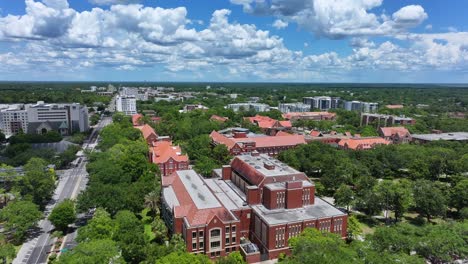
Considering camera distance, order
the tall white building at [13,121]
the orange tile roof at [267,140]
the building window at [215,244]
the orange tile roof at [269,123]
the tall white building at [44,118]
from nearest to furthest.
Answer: the building window at [215,244], the orange tile roof at [267,140], the tall white building at [13,121], the tall white building at [44,118], the orange tile roof at [269,123]

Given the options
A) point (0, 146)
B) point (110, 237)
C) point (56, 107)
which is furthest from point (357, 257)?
point (56, 107)

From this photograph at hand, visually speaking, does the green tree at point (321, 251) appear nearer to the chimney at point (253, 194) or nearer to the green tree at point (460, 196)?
the chimney at point (253, 194)

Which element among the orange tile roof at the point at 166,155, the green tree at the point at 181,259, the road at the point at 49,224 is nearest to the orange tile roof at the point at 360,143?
the orange tile roof at the point at 166,155

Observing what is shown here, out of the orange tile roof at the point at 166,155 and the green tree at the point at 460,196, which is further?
the orange tile roof at the point at 166,155

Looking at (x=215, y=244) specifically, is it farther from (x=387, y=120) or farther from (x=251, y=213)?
(x=387, y=120)

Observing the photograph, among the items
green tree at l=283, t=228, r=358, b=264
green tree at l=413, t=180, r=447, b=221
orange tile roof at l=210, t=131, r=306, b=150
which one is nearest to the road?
green tree at l=283, t=228, r=358, b=264

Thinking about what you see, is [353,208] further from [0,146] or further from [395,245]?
[0,146]

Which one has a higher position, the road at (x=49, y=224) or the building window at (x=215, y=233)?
the building window at (x=215, y=233)

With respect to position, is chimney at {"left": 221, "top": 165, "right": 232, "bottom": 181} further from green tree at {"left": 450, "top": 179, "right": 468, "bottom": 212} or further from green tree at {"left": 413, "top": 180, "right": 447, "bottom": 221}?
green tree at {"left": 450, "top": 179, "right": 468, "bottom": 212}
